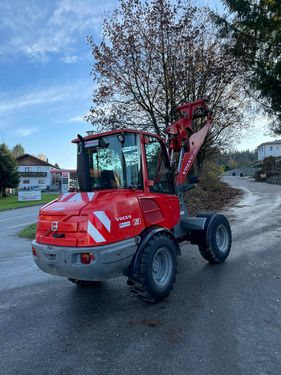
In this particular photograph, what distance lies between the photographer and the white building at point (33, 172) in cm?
6138

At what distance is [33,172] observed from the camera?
6191 centimetres

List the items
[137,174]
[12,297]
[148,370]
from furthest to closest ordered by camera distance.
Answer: [12,297] < [137,174] < [148,370]

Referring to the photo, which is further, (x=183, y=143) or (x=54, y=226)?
(x=183, y=143)

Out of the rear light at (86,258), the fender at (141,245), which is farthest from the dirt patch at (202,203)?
the rear light at (86,258)

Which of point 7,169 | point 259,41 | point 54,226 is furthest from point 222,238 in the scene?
point 7,169

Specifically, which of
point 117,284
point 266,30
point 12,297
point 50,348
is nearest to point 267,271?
point 117,284

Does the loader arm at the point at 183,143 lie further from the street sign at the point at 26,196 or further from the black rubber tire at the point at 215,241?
the street sign at the point at 26,196

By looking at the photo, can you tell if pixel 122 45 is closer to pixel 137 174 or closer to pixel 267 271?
pixel 137 174

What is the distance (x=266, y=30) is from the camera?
11.2 metres

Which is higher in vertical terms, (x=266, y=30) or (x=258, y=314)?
(x=266, y=30)

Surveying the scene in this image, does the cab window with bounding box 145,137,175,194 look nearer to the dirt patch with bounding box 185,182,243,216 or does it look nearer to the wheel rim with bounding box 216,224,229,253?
the wheel rim with bounding box 216,224,229,253

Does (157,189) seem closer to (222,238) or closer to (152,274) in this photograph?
(152,274)

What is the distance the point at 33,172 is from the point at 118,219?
61.7m

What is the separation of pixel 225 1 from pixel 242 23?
1.03 m
